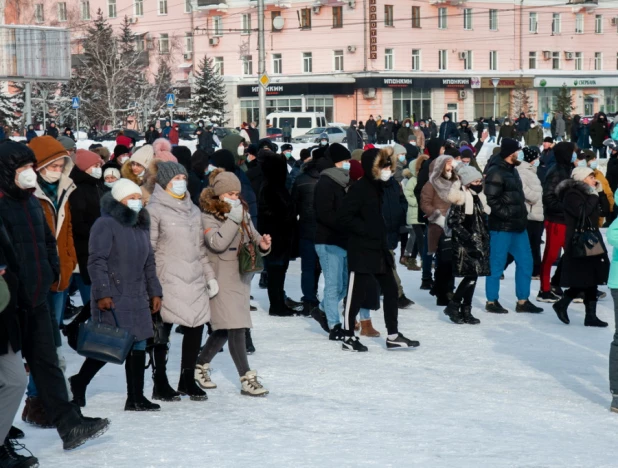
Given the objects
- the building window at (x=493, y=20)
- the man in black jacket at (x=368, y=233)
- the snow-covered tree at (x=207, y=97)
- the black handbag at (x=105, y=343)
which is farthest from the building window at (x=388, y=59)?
the black handbag at (x=105, y=343)

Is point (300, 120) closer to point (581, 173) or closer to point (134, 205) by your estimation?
point (581, 173)

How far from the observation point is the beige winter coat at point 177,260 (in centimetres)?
731

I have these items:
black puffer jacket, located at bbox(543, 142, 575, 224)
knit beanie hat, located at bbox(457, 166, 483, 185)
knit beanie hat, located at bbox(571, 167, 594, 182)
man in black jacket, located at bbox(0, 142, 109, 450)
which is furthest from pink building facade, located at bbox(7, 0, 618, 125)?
man in black jacket, located at bbox(0, 142, 109, 450)

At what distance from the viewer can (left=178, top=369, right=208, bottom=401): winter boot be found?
25.2 ft

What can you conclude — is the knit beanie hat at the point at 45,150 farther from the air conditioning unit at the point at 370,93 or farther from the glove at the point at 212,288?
the air conditioning unit at the point at 370,93

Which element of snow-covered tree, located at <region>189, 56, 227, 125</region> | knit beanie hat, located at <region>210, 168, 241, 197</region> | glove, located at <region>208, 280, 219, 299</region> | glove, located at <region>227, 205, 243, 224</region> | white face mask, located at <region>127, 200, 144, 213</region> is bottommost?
glove, located at <region>208, 280, 219, 299</region>

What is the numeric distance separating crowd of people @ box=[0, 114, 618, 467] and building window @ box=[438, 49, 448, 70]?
5408 centimetres

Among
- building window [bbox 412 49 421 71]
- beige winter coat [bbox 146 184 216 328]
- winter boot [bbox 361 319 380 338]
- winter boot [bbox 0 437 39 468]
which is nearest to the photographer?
winter boot [bbox 0 437 39 468]

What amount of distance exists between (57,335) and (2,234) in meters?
1.02

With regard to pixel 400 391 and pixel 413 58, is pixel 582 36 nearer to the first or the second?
pixel 413 58

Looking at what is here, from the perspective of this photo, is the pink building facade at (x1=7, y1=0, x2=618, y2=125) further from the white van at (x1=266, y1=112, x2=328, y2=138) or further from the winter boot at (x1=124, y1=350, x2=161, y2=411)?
the winter boot at (x1=124, y1=350, x2=161, y2=411)

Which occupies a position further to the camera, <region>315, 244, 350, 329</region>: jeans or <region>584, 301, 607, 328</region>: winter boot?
<region>584, 301, 607, 328</region>: winter boot

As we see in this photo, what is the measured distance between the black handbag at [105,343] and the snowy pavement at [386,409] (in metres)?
0.47

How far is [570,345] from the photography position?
10.0 metres
